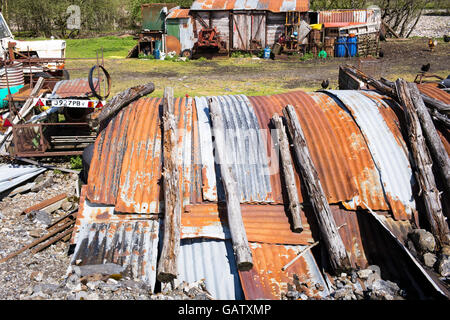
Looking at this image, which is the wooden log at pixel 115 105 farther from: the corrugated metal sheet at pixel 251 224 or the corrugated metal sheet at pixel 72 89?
the corrugated metal sheet at pixel 72 89

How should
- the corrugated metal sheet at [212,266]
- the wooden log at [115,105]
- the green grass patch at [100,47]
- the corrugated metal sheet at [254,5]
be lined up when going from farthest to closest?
the green grass patch at [100,47] < the corrugated metal sheet at [254,5] < the wooden log at [115,105] < the corrugated metal sheet at [212,266]

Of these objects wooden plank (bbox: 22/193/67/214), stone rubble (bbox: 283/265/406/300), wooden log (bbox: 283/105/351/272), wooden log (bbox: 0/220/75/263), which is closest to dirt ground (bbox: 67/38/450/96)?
wooden plank (bbox: 22/193/67/214)

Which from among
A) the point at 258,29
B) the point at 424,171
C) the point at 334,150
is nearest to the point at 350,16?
the point at 258,29

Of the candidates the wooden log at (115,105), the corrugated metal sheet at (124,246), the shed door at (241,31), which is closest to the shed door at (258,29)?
the shed door at (241,31)

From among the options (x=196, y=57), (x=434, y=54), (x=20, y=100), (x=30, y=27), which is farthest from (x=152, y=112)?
(x=30, y=27)

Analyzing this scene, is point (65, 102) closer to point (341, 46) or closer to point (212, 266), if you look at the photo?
point (212, 266)

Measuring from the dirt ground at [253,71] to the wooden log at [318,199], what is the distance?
32.9ft

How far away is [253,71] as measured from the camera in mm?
20375

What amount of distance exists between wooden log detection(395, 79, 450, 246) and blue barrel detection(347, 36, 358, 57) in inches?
711

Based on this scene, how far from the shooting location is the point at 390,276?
5.00m

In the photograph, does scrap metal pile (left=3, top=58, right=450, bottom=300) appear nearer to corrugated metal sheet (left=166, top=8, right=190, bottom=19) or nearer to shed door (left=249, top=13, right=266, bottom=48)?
shed door (left=249, top=13, right=266, bottom=48)

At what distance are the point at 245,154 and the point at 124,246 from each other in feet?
7.26

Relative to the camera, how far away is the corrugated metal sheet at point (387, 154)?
18.1 feet
